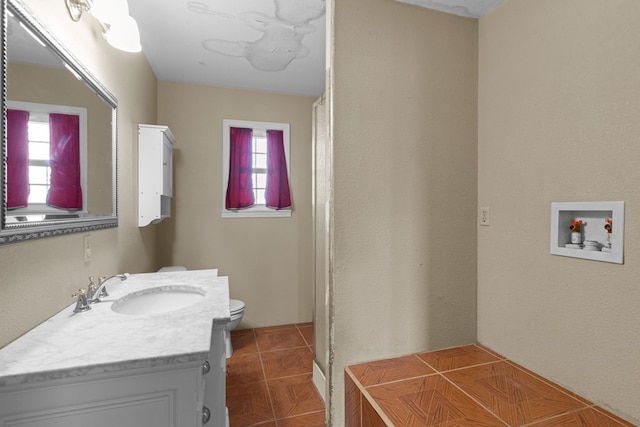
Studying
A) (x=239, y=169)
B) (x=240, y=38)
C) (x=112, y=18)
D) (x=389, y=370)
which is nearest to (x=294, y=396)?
(x=389, y=370)

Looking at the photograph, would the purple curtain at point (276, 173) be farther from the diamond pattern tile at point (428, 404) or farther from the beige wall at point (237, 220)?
the diamond pattern tile at point (428, 404)

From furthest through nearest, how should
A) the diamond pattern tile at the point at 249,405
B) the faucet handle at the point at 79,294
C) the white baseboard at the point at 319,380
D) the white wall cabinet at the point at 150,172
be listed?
the white wall cabinet at the point at 150,172, the white baseboard at the point at 319,380, the diamond pattern tile at the point at 249,405, the faucet handle at the point at 79,294

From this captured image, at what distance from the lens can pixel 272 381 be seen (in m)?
2.32

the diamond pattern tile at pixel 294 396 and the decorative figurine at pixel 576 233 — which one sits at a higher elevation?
the decorative figurine at pixel 576 233

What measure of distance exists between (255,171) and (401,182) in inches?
79.7

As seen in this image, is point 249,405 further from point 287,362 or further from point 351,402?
point 351,402

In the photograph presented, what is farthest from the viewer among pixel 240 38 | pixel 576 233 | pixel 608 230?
pixel 240 38

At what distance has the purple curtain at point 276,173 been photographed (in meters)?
3.31

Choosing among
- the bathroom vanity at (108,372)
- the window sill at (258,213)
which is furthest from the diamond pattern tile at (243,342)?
the bathroom vanity at (108,372)

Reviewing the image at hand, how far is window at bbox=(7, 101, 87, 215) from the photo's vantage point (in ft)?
3.42

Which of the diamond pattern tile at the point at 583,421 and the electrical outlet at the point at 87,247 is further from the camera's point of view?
the electrical outlet at the point at 87,247

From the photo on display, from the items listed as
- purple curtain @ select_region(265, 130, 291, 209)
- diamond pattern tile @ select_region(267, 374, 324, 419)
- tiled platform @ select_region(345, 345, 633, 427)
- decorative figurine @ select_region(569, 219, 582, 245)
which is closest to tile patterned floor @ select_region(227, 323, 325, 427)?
diamond pattern tile @ select_region(267, 374, 324, 419)

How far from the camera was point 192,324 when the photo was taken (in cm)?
111

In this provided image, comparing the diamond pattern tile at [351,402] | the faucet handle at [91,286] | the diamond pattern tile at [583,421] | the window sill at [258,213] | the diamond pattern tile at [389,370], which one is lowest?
Result: the diamond pattern tile at [351,402]
